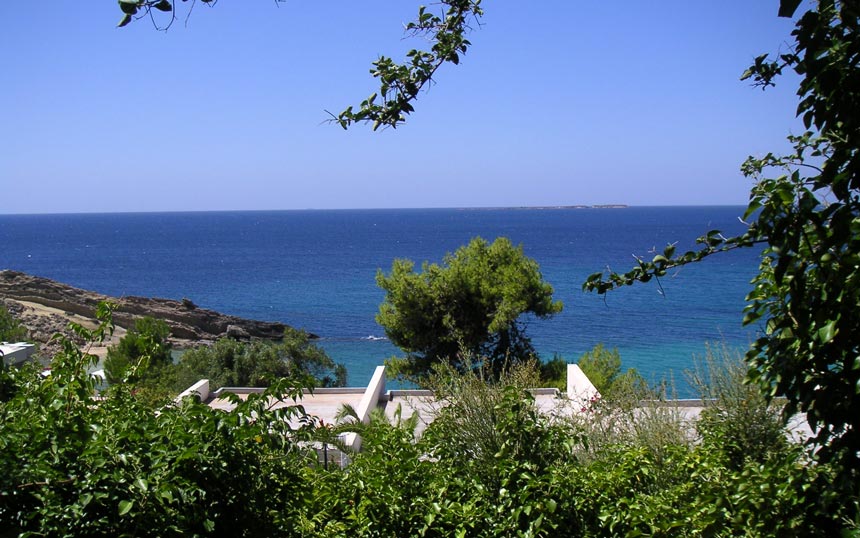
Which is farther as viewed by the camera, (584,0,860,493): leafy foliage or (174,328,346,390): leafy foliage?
(174,328,346,390): leafy foliage

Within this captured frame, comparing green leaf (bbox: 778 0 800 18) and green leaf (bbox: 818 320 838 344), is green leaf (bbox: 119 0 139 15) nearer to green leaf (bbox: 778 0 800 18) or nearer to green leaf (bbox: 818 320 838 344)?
green leaf (bbox: 778 0 800 18)

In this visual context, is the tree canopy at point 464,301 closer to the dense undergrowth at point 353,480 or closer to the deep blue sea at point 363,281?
the deep blue sea at point 363,281

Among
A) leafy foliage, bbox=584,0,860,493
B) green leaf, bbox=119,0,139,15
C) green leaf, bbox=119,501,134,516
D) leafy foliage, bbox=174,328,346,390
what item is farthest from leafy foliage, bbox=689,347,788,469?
leafy foliage, bbox=174,328,346,390

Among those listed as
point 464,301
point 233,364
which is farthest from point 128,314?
point 464,301

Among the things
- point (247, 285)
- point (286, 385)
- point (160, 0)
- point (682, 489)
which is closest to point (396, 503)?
point (286, 385)

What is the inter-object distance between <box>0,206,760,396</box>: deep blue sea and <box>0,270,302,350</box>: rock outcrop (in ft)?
12.5

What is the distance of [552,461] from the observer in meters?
3.96

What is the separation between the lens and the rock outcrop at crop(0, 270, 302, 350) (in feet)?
131

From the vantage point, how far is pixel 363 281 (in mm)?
65125

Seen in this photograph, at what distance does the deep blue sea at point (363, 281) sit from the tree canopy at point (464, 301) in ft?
15.4

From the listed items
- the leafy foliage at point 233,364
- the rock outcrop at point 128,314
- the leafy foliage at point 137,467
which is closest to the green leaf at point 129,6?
the leafy foliage at point 137,467

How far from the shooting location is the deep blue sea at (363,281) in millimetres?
35781

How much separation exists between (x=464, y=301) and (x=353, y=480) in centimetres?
1691

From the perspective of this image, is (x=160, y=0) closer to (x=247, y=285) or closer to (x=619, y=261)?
(x=247, y=285)
